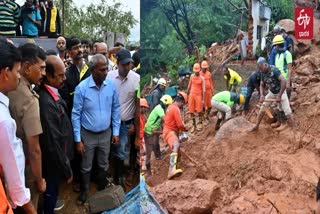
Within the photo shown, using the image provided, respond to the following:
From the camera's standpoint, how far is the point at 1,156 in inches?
64.4

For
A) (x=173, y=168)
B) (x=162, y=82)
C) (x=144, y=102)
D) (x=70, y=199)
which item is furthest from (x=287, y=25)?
(x=70, y=199)

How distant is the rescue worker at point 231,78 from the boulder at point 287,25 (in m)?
0.33

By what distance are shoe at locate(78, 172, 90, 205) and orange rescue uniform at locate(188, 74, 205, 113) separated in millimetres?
821

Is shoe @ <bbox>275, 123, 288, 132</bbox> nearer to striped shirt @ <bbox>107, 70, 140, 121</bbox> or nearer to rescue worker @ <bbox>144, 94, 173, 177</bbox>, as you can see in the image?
rescue worker @ <bbox>144, 94, 173, 177</bbox>

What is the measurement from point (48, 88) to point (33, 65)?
0.19 metres

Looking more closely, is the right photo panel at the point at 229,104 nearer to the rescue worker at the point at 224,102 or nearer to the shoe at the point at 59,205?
the rescue worker at the point at 224,102

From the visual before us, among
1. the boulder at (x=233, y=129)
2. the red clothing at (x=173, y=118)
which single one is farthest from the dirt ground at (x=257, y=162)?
the red clothing at (x=173, y=118)

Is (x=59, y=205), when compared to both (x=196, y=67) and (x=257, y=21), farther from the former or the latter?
(x=257, y=21)

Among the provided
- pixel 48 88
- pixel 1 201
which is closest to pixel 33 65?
pixel 48 88

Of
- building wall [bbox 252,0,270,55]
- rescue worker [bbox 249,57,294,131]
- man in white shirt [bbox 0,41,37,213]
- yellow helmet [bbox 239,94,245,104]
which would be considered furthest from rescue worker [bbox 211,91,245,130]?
man in white shirt [bbox 0,41,37,213]

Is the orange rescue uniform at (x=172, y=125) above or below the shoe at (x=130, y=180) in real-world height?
above

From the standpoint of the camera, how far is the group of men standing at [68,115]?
6.34 feet

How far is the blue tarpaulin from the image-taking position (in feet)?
6.92

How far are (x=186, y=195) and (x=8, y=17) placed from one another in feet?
5.43
